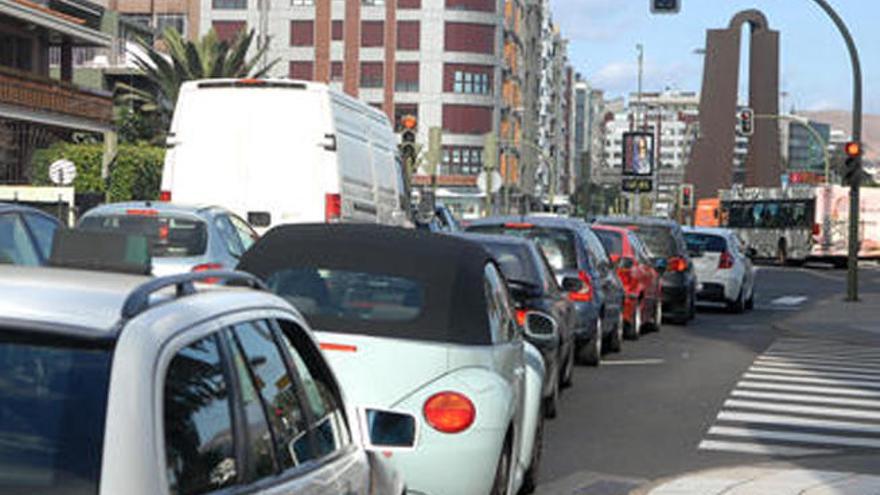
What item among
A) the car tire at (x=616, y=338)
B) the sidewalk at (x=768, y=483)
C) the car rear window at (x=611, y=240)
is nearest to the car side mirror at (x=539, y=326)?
the sidewalk at (x=768, y=483)

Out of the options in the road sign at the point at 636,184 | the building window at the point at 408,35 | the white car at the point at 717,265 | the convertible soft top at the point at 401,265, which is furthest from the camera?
the building window at the point at 408,35

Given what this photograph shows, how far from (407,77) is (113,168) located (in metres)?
42.6

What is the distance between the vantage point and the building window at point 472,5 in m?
88.6

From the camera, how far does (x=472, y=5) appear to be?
89.2 metres

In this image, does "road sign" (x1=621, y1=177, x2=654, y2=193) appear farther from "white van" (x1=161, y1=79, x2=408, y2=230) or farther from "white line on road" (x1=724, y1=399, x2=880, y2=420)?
"white line on road" (x1=724, y1=399, x2=880, y2=420)

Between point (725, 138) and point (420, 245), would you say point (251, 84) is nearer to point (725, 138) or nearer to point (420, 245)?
point (420, 245)

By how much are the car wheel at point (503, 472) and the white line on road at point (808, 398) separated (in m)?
7.70

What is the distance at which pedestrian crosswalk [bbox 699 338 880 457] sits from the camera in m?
11.7

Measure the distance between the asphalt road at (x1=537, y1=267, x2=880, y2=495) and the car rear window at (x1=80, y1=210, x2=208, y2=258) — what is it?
385cm

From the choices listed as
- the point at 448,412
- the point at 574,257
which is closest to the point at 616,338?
the point at 574,257

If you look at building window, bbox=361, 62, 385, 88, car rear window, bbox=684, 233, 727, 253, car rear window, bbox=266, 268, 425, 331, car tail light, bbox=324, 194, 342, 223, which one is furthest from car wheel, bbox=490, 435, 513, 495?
building window, bbox=361, 62, 385, 88

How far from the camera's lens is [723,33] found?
364ft

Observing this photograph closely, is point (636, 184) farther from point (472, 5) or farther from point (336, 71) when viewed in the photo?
point (336, 71)

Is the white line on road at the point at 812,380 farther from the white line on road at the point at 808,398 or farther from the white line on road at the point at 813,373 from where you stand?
the white line on road at the point at 808,398
